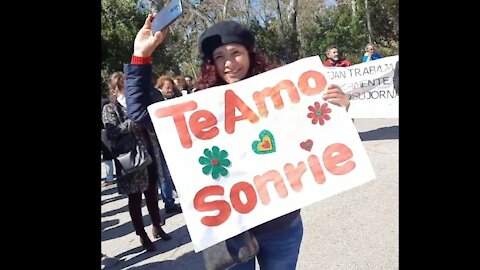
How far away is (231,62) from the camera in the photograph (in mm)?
1639

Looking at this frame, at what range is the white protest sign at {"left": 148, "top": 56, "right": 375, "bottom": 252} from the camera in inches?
60.7

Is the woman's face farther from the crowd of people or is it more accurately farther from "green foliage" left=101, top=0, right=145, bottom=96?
"green foliage" left=101, top=0, right=145, bottom=96

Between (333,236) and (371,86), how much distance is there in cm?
419

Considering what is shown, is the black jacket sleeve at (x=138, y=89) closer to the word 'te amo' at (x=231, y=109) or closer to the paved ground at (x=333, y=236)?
the word 'te amo' at (x=231, y=109)

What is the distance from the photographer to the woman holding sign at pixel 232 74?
1.58 metres

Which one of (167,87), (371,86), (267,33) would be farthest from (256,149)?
(267,33)

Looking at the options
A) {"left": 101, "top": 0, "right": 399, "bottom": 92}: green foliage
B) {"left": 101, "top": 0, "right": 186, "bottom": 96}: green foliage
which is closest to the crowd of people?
{"left": 101, "top": 0, "right": 399, "bottom": 92}: green foliage

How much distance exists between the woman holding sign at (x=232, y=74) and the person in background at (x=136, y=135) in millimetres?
1622

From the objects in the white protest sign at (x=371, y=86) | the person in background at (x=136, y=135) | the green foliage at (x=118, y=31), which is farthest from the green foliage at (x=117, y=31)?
the person in background at (x=136, y=135)

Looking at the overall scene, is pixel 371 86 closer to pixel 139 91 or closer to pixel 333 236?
pixel 333 236

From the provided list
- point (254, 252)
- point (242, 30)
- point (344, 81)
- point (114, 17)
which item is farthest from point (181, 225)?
point (114, 17)

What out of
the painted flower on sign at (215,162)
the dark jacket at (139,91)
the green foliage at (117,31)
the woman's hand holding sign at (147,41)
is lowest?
the painted flower on sign at (215,162)

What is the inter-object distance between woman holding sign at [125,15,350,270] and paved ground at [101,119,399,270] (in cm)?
122
